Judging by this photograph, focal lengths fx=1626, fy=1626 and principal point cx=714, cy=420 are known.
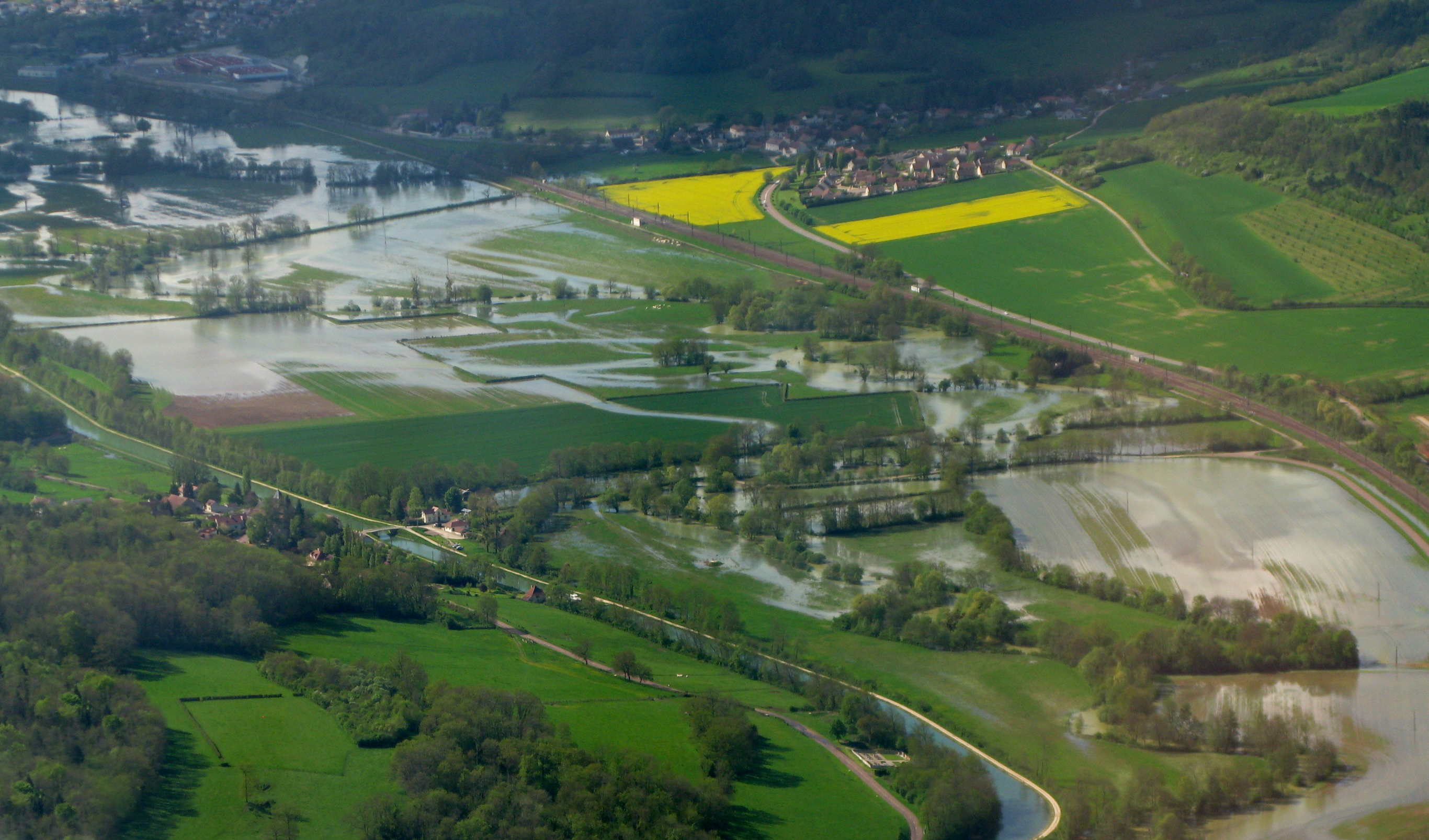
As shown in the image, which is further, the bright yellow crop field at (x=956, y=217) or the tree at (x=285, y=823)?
the bright yellow crop field at (x=956, y=217)

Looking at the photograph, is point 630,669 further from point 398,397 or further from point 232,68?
point 232,68

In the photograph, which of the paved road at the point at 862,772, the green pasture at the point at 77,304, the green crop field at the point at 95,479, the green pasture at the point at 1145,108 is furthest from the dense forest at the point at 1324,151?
the green crop field at the point at 95,479

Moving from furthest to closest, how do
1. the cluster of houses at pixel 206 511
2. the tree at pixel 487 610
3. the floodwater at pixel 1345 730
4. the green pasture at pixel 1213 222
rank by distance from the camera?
the green pasture at pixel 1213 222 → the cluster of houses at pixel 206 511 → the tree at pixel 487 610 → the floodwater at pixel 1345 730

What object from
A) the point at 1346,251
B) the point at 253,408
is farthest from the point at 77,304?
the point at 1346,251

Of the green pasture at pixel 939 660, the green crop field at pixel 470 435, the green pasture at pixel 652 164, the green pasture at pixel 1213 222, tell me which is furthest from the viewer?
the green pasture at pixel 652 164

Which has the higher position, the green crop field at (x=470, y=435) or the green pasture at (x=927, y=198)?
the green pasture at (x=927, y=198)

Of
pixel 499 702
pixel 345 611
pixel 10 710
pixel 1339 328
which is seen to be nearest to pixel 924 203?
pixel 1339 328

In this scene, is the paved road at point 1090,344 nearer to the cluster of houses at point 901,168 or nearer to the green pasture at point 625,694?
the cluster of houses at point 901,168
